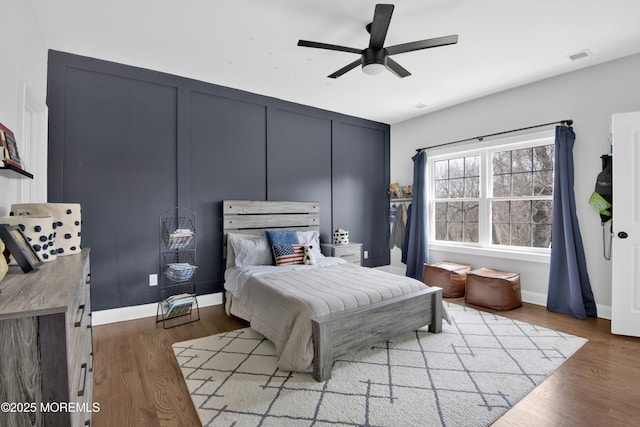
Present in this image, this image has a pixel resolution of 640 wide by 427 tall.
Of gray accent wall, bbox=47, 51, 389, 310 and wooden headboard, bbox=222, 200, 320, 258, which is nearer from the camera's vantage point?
gray accent wall, bbox=47, 51, 389, 310

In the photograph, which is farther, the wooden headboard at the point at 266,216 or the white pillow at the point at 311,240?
the white pillow at the point at 311,240

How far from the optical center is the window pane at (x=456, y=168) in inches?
189

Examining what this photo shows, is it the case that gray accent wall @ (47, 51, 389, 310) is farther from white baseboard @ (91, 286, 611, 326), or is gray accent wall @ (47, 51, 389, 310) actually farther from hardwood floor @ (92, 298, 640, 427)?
hardwood floor @ (92, 298, 640, 427)

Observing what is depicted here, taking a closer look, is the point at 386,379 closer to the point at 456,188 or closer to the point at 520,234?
the point at 520,234

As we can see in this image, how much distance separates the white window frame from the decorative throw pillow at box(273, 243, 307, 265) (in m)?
2.35

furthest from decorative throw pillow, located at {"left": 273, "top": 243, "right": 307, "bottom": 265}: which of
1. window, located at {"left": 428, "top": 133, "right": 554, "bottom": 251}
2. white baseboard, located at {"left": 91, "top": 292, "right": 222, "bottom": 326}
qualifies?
window, located at {"left": 428, "top": 133, "right": 554, "bottom": 251}

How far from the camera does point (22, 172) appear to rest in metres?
1.78

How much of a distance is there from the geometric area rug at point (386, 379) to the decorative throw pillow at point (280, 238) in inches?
44.3

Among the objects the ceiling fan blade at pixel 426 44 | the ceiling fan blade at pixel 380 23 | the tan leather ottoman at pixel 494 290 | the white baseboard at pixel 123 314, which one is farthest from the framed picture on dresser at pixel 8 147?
the tan leather ottoman at pixel 494 290

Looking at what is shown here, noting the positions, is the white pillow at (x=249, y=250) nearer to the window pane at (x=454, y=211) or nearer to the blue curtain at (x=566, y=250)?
the window pane at (x=454, y=211)

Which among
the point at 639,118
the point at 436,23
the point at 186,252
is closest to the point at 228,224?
the point at 186,252

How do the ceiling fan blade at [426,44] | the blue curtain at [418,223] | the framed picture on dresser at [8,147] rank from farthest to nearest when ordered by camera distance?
the blue curtain at [418,223], the ceiling fan blade at [426,44], the framed picture on dresser at [8,147]

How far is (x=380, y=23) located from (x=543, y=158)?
2.96 m

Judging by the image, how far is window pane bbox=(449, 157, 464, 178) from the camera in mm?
4793
